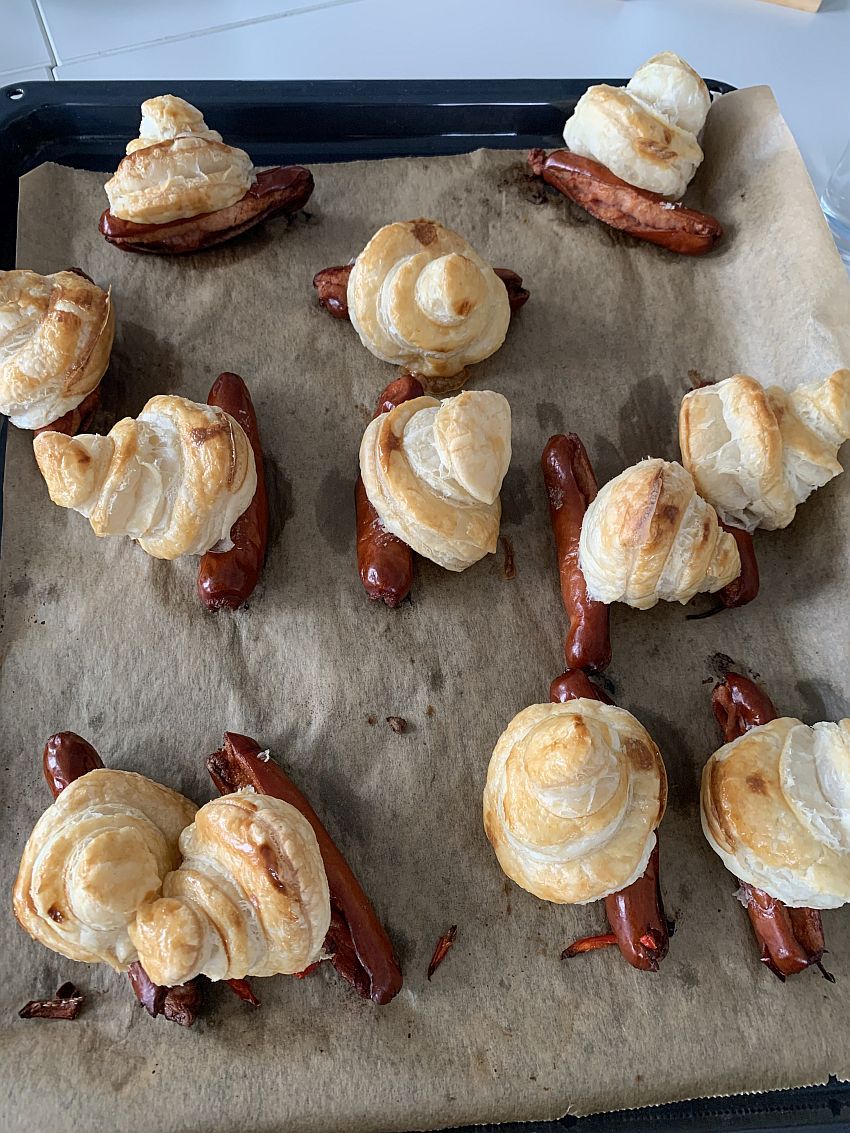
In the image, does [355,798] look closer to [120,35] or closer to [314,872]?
[314,872]

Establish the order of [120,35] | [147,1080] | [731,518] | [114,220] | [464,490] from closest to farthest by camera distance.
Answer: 1. [147,1080]
2. [464,490]
3. [731,518]
4. [114,220]
5. [120,35]

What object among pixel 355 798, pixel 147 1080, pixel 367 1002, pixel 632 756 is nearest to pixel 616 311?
pixel 632 756

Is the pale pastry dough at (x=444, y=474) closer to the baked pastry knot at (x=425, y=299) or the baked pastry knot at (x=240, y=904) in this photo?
the baked pastry knot at (x=425, y=299)

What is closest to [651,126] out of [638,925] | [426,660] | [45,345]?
[426,660]

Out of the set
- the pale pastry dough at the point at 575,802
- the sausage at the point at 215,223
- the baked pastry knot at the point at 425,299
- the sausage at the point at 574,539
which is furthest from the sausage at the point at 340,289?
the pale pastry dough at the point at 575,802

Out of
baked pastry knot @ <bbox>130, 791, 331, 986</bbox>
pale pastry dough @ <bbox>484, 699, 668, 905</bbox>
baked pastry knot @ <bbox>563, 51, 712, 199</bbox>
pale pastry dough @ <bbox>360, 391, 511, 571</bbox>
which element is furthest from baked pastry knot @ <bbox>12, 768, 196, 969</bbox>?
baked pastry knot @ <bbox>563, 51, 712, 199</bbox>

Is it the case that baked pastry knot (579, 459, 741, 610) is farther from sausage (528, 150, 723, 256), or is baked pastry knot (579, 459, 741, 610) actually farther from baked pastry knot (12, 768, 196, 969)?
baked pastry knot (12, 768, 196, 969)
